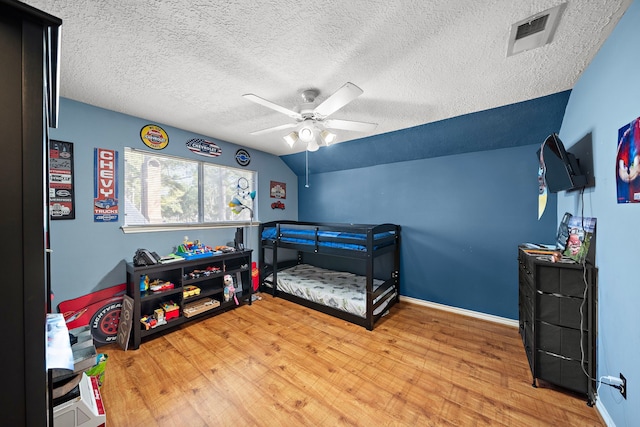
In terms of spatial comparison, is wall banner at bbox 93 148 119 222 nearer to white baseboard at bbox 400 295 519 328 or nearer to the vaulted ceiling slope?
the vaulted ceiling slope

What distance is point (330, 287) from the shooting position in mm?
3260

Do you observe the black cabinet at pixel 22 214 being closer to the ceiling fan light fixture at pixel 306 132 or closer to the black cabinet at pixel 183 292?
the ceiling fan light fixture at pixel 306 132

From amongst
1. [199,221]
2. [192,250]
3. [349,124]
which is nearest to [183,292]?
[192,250]

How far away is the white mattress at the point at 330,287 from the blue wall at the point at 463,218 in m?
0.72

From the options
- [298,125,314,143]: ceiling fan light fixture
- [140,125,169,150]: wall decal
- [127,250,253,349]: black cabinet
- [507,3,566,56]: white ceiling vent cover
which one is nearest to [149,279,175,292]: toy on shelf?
[127,250,253,349]: black cabinet

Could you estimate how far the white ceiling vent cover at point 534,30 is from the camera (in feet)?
4.05

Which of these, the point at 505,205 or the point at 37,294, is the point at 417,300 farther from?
the point at 37,294

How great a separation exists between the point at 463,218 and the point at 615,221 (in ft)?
5.48

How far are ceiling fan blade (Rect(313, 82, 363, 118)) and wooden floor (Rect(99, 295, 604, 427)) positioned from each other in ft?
7.04

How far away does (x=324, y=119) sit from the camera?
2125mm

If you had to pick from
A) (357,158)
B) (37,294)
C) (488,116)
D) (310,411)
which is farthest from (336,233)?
(37,294)

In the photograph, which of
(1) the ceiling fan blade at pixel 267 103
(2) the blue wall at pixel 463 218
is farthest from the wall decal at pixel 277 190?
(1) the ceiling fan blade at pixel 267 103

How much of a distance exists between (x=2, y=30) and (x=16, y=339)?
78cm

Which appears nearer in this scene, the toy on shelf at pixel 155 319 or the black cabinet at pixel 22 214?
the black cabinet at pixel 22 214
